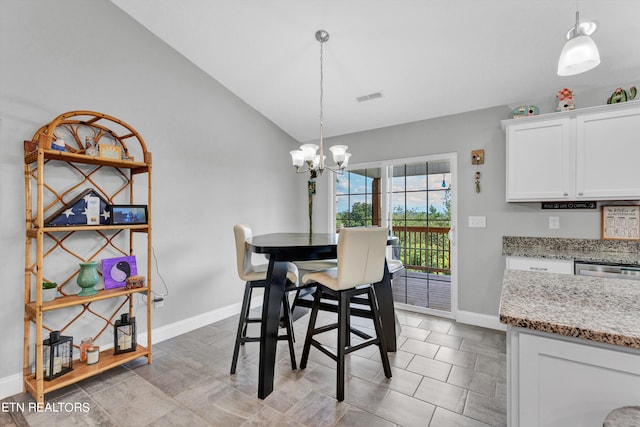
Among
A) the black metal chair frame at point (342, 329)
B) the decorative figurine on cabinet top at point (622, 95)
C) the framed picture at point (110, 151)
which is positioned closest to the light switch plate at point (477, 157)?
the decorative figurine on cabinet top at point (622, 95)

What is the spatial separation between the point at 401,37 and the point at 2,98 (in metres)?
2.93

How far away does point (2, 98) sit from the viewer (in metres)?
1.93

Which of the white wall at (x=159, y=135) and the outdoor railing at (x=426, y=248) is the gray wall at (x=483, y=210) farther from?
the white wall at (x=159, y=135)

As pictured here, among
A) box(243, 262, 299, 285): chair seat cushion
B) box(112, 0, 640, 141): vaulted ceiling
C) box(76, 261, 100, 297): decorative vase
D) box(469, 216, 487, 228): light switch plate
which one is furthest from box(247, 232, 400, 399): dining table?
box(469, 216, 487, 228): light switch plate

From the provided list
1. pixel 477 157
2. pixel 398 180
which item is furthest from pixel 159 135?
pixel 477 157

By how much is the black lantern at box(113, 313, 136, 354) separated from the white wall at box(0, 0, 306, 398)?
39cm

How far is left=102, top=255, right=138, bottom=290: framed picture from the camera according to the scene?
2.32 metres

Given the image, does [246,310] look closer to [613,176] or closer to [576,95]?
[613,176]

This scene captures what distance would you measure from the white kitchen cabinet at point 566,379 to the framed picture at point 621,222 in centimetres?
260

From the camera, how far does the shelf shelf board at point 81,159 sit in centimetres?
192

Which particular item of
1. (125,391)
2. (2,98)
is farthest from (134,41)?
(125,391)

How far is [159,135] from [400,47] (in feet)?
7.79

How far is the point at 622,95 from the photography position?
7.88 ft

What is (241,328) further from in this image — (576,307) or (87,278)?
(576,307)
